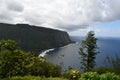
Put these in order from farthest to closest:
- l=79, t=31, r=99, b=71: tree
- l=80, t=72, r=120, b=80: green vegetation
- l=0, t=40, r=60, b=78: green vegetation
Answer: l=79, t=31, r=99, b=71: tree < l=0, t=40, r=60, b=78: green vegetation < l=80, t=72, r=120, b=80: green vegetation

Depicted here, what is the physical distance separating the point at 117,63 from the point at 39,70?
57.3 ft

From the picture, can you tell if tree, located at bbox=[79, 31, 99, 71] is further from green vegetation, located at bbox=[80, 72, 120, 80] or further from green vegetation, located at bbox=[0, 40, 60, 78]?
green vegetation, located at bbox=[80, 72, 120, 80]

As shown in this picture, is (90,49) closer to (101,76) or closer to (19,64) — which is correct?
(19,64)

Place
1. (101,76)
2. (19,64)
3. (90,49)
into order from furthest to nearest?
(90,49) < (19,64) < (101,76)

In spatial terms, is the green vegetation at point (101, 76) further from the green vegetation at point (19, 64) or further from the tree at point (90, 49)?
the tree at point (90, 49)

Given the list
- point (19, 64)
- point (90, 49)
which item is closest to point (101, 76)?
point (19, 64)

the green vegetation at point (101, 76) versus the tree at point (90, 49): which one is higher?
the tree at point (90, 49)

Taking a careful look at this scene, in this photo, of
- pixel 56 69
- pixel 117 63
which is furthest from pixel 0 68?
pixel 117 63

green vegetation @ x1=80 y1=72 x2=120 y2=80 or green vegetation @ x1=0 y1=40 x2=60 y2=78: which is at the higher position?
green vegetation @ x1=0 y1=40 x2=60 y2=78

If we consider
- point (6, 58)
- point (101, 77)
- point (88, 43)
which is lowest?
point (101, 77)

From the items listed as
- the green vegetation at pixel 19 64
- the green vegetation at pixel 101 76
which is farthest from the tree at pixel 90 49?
the green vegetation at pixel 101 76

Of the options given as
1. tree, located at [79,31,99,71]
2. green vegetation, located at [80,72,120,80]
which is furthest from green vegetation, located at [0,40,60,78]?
tree, located at [79,31,99,71]

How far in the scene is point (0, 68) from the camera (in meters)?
27.4

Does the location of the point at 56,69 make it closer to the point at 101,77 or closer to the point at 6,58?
the point at 6,58
